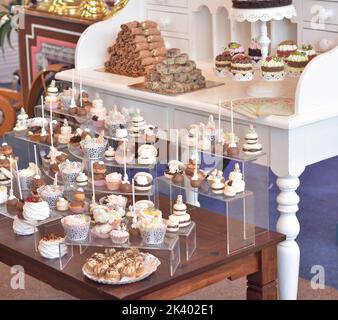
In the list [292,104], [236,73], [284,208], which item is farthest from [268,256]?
A: [236,73]

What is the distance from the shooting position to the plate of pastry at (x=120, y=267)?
273cm

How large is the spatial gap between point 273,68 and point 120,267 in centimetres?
128

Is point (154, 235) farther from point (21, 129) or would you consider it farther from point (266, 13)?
point (266, 13)

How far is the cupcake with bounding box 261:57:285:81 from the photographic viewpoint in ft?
12.3

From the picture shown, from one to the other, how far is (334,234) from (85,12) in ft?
5.22

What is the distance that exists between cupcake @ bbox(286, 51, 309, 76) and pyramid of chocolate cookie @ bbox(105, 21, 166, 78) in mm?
750

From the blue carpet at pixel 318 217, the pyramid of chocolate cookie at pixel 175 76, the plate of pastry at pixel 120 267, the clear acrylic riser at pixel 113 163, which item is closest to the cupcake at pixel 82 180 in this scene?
the clear acrylic riser at pixel 113 163

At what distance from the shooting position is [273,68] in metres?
3.75

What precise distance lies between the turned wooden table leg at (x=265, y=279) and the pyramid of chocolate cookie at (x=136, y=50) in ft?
4.75

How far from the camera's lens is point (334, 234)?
4.38m

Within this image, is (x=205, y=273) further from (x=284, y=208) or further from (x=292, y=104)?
(x=292, y=104)

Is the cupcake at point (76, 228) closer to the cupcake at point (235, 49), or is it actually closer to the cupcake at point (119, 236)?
the cupcake at point (119, 236)

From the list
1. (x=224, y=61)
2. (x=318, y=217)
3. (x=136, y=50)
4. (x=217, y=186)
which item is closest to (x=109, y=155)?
(x=217, y=186)

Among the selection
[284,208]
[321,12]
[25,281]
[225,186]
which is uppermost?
[321,12]
